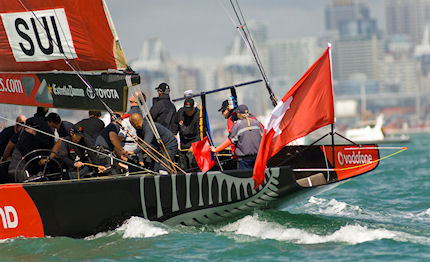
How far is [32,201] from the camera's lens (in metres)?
8.25

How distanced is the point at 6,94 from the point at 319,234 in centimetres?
397

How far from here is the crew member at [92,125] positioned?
906 centimetres

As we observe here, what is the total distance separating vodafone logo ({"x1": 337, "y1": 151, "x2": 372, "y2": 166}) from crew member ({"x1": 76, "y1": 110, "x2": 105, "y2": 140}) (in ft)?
9.29

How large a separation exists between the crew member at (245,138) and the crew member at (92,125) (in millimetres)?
1504

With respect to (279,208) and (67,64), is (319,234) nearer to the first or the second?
(279,208)

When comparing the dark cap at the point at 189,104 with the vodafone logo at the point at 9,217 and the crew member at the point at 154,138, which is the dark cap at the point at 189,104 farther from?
the vodafone logo at the point at 9,217

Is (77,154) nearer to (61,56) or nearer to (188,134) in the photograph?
(61,56)

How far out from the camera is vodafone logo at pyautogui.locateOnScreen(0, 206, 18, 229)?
27.1 ft

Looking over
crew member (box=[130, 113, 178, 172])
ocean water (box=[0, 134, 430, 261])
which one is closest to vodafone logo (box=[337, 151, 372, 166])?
ocean water (box=[0, 134, 430, 261])

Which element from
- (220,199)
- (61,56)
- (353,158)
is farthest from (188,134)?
(353,158)

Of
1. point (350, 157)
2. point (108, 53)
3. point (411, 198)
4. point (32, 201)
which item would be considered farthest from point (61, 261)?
point (411, 198)

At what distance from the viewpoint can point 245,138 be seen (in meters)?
8.47

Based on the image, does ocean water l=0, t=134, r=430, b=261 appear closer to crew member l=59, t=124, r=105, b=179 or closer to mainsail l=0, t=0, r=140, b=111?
crew member l=59, t=124, r=105, b=179

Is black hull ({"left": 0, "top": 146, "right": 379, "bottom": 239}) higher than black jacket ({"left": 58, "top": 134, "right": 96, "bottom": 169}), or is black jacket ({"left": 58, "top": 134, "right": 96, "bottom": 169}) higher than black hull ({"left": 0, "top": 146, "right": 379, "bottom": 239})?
black jacket ({"left": 58, "top": 134, "right": 96, "bottom": 169})
